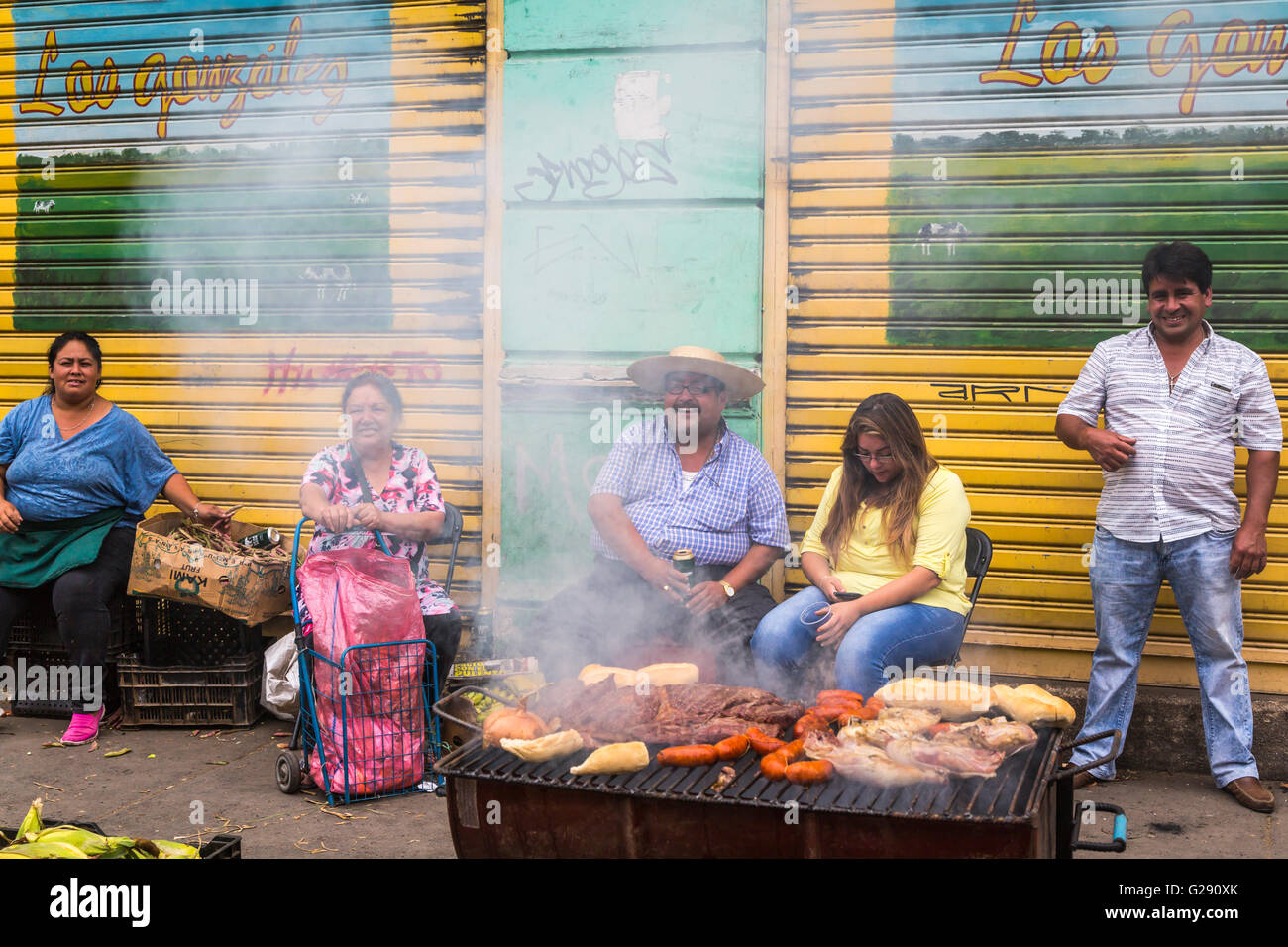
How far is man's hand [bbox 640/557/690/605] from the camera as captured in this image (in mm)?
4582

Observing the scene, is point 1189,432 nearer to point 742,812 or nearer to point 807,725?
point 807,725

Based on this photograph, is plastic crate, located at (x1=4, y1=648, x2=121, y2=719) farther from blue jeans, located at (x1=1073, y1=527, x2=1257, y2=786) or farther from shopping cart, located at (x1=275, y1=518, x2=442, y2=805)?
blue jeans, located at (x1=1073, y1=527, x2=1257, y2=786)

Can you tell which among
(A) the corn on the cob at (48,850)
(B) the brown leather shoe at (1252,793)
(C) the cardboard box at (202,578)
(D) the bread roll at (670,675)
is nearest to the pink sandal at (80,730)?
(C) the cardboard box at (202,578)

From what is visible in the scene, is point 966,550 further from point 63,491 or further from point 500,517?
point 63,491

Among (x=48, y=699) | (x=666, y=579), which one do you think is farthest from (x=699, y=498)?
(x=48, y=699)

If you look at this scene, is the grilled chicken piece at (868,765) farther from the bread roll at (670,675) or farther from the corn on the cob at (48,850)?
the corn on the cob at (48,850)

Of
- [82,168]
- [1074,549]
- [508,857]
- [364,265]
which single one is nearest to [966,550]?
[1074,549]

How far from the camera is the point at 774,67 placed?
211 inches

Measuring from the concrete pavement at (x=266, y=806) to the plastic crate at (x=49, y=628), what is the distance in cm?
56

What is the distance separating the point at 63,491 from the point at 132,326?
1311 mm

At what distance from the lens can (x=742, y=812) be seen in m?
2.88

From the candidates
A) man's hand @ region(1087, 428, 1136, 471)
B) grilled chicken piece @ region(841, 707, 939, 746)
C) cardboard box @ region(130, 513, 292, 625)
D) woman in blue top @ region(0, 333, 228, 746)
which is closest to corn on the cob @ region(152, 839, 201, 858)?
grilled chicken piece @ region(841, 707, 939, 746)
